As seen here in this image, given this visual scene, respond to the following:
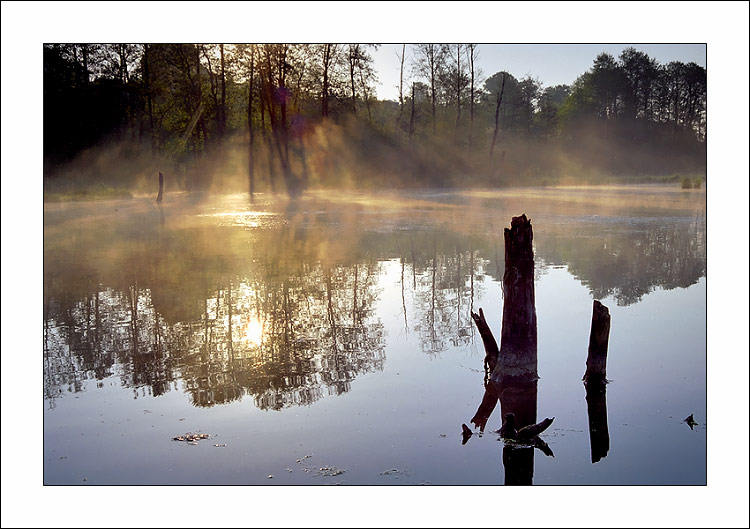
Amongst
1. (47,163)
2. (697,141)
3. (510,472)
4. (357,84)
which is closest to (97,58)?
(47,163)

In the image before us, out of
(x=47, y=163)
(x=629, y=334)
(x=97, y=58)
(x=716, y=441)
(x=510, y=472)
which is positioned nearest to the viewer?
(x=510, y=472)

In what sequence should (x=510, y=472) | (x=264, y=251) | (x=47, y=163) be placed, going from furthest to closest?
(x=264, y=251), (x=47, y=163), (x=510, y=472)

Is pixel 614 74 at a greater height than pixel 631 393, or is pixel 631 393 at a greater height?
pixel 614 74

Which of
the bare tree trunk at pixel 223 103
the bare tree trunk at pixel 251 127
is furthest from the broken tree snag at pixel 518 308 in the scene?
the bare tree trunk at pixel 251 127

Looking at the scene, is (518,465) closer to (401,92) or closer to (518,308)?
(518,308)

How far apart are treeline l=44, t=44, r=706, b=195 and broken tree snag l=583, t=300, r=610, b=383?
130 inches

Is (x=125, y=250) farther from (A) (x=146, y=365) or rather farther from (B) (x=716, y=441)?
(B) (x=716, y=441)

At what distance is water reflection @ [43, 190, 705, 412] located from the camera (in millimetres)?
9055

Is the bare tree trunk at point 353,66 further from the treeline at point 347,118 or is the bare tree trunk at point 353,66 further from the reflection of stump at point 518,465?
the reflection of stump at point 518,465

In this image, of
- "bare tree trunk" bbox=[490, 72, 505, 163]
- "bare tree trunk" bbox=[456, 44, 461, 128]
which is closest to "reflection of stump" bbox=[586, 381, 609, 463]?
"bare tree trunk" bbox=[456, 44, 461, 128]

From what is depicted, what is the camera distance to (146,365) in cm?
924

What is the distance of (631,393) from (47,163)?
8744mm

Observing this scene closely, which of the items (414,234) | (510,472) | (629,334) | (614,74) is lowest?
(510,472)

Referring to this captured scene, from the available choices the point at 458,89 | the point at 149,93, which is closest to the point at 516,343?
the point at 149,93
